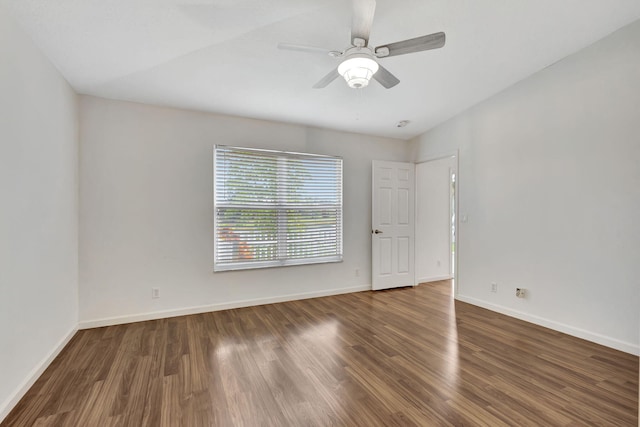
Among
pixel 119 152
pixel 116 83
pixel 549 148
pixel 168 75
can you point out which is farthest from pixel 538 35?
pixel 119 152

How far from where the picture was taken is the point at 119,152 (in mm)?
3326

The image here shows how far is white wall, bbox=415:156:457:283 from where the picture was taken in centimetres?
540

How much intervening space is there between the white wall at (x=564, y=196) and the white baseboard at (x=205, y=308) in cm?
197

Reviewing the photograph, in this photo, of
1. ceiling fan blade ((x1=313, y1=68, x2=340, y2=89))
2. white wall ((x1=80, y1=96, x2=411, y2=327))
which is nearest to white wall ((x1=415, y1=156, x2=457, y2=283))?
white wall ((x1=80, y1=96, x2=411, y2=327))

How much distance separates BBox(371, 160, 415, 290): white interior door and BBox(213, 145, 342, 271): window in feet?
2.14

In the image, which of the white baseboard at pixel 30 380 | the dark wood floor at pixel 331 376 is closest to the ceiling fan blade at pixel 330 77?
the dark wood floor at pixel 331 376

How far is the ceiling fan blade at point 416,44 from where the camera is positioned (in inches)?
72.5

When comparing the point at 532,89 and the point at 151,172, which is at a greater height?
the point at 532,89

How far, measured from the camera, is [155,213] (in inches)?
137

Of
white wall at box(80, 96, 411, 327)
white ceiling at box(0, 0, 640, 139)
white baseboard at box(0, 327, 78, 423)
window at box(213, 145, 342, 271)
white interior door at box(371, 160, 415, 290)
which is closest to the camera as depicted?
white baseboard at box(0, 327, 78, 423)

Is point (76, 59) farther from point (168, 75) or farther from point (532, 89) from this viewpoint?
point (532, 89)

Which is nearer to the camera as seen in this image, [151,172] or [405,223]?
[151,172]

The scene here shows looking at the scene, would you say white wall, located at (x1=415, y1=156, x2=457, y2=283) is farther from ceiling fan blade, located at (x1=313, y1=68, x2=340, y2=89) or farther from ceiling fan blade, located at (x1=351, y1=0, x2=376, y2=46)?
ceiling fan blade, located at (x1=351, y1=0, x2=376, y2=46)

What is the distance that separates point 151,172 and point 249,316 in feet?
6.90
